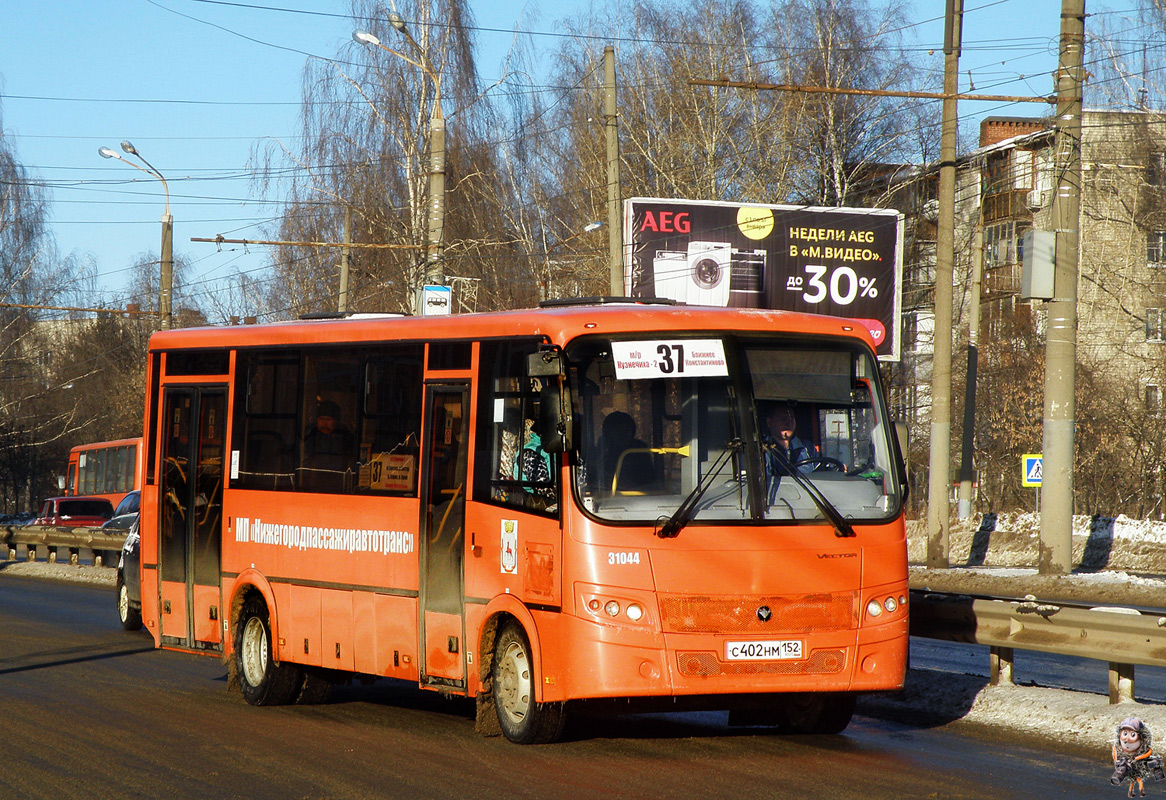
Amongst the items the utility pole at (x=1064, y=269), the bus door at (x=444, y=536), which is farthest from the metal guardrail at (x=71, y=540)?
the bus door at (x=444, y=536)

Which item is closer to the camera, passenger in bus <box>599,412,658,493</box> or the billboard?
passenger in bus <box>599,412,658,493</box>

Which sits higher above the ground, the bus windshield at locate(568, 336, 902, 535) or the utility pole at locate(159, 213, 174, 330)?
the utility pole at locate(159, 213, 174, 330)

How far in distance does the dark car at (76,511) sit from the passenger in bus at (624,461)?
A: 35563 mm

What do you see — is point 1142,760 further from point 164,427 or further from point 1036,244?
point 1036,244

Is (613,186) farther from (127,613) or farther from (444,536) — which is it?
(444,536)

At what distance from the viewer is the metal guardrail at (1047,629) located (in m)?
9.80

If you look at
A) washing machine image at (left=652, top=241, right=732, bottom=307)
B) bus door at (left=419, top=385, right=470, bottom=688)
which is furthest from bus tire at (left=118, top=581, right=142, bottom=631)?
washing machine image at (left=652, top=241, right=732, bottom=307)

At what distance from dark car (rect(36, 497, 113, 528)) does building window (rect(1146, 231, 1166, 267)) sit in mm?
30432

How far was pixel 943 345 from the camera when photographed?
25.6m

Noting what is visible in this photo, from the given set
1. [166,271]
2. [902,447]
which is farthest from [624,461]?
[166,271]

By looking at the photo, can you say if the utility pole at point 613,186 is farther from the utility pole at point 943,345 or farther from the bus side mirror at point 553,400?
the bus side mirror at point 553,400

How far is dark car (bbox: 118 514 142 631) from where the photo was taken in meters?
18.4

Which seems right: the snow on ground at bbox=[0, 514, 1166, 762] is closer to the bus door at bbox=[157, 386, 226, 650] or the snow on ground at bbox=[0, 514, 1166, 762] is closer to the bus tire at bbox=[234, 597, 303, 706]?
the bus tire at bbox=[234, 597, 303, 706]

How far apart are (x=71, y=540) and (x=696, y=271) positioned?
1303cm
